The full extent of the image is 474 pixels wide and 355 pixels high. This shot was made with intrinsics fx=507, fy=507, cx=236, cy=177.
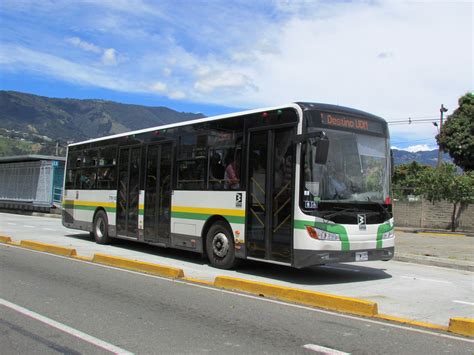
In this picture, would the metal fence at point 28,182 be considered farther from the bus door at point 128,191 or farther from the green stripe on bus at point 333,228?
the green stripe on bus at point 333,228

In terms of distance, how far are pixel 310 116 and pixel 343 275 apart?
3524 mm

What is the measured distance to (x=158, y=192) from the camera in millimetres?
12719

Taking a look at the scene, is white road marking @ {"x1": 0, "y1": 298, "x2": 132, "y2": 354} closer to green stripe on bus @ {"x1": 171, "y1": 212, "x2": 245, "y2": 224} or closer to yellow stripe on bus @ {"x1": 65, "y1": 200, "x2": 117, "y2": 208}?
green stripe on bus @ {"x1": 171, "y1": 212, "x2": 245, "y2": 224}

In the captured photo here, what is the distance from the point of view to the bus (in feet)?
29.3

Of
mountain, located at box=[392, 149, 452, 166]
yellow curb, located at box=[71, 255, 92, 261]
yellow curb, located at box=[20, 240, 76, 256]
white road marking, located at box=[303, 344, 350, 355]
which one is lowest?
white road marking, located at box=[303, 344, 350, 355]

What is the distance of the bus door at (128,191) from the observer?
1362cm

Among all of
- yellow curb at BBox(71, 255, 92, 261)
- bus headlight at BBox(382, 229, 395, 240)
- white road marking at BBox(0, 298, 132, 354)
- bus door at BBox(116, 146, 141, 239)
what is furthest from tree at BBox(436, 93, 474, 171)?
white road marking at BBox(0, 298, 132, 354)

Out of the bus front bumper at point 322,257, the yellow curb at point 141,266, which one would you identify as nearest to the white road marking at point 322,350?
the bus front bumper at point 322,257

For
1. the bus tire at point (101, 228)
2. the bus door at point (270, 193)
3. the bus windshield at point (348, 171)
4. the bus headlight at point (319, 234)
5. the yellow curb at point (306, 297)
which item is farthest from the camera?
the bus tire at point (101, 228)

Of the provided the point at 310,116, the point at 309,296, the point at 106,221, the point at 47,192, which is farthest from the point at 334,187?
the point at 47,192

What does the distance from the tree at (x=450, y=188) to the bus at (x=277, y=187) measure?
13579 mm

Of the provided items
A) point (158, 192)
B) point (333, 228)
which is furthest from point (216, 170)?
→ point (333, 228)

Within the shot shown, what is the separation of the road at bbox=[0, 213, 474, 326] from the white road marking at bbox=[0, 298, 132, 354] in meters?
3.66

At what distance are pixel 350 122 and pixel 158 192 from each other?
17.5ft
